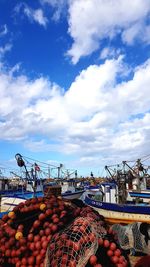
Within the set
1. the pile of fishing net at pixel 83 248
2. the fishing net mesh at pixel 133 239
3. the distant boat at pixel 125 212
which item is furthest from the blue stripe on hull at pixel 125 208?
the pile of fishing net at pixel 83 248

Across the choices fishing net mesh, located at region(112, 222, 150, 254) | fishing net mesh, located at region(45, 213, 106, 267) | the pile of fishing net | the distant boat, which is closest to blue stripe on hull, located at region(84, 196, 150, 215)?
the distant boat

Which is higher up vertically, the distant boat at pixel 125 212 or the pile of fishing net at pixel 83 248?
the pile of fishing net at pixel 83 248

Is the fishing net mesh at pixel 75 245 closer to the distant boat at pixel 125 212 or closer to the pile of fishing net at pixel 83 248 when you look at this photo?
the pile of fishing net at pixel 83 248

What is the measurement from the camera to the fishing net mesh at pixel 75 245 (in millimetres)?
3912

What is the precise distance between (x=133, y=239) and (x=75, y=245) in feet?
20.6

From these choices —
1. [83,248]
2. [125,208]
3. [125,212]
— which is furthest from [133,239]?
[83,248]

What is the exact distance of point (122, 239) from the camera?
991 centimetres

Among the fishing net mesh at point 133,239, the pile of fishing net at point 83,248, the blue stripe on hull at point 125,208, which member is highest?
the pile of fishing net at point 83,248

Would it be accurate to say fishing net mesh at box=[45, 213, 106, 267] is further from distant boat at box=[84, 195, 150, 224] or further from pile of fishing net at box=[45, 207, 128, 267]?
distant boat at box=[84, 195, 150, 224]

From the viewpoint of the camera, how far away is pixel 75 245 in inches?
160

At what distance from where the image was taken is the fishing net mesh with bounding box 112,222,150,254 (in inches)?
376

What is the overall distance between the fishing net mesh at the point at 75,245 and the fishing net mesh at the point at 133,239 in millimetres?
5866

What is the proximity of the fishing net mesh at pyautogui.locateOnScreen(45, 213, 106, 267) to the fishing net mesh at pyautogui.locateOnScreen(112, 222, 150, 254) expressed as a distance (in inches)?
231

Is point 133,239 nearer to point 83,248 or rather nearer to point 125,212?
point 125,212
